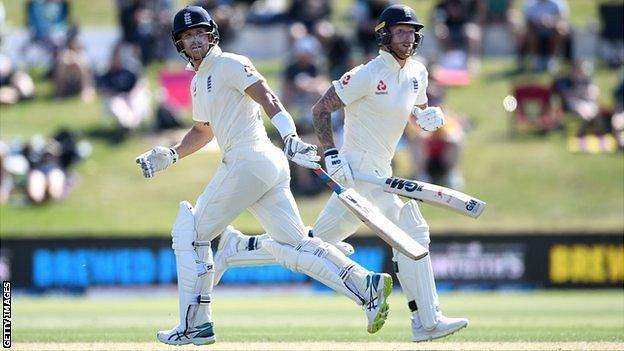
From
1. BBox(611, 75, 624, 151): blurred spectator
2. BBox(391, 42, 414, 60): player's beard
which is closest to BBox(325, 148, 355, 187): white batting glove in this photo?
BBox(391, 42, 414, 60): player's beard

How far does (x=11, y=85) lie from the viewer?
18.0 metres

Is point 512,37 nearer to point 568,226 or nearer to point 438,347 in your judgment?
point 568,226

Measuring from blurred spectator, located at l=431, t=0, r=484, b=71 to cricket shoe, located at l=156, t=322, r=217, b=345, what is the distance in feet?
38.8

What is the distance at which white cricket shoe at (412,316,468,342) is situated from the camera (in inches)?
277

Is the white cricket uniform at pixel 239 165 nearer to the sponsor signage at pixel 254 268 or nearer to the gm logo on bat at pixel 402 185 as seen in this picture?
the gm logo on bat at pixel 402 185

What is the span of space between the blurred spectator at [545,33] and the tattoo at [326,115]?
36.6 feet

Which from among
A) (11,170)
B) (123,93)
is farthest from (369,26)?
(11,170)

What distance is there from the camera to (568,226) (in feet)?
49.3

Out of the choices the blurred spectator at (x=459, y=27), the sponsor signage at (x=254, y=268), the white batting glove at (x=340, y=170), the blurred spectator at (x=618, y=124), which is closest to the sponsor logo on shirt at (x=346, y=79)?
the white batting glove at (x=340, y=170)

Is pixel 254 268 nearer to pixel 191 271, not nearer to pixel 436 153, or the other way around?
pixel 436 153

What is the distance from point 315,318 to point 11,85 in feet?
29.8

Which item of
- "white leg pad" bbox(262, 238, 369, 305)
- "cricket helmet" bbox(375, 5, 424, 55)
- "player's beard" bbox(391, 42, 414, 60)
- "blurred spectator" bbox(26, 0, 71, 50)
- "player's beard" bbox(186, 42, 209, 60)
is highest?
"blurred spectator" bbox(26, 0, 71, 50)

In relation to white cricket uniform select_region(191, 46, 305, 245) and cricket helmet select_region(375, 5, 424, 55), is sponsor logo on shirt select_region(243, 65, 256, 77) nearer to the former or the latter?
white cricket uniform select_region(191, 46, 305, 245)

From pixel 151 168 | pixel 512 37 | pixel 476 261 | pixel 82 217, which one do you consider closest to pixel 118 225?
pixel 82 217
